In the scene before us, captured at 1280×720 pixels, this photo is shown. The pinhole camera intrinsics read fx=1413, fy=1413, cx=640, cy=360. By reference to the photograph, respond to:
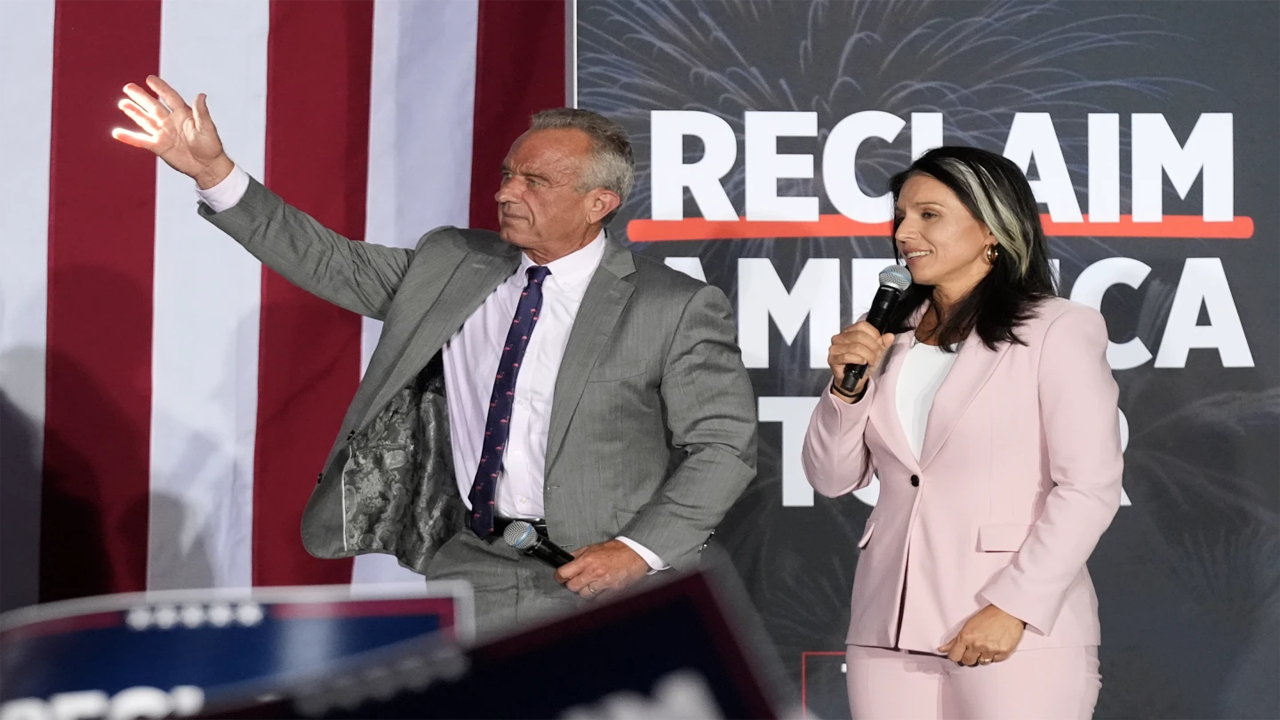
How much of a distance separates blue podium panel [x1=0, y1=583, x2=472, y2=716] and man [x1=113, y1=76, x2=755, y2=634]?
0.66 metres

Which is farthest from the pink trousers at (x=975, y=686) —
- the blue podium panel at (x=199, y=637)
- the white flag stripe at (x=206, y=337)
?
the white flag stripe at (x=206, y=337)

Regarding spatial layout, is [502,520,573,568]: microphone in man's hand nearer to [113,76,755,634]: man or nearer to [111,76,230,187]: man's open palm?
[113,76,755,634]: man

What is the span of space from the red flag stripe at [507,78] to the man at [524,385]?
2.44 feet

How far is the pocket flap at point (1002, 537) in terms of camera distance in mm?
2225

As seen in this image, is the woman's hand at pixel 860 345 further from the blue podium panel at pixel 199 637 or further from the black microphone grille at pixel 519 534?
the blue podium panel at pixel 199 637

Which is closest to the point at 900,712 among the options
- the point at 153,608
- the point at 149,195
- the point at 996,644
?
the point at 996,644

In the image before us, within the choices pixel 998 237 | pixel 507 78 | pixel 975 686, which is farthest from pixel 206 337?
pixel 975 686

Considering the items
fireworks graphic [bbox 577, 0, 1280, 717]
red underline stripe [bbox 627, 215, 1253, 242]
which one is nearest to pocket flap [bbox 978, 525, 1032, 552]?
fireworks graphic [bbox 577, 0, 1280, 717]

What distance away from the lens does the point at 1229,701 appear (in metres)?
3.40

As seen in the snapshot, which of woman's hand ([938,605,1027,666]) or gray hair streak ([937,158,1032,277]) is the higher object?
gray hair streak ([937,158,1032,277])

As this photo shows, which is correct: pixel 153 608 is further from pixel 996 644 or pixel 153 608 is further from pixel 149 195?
pixel 149 195

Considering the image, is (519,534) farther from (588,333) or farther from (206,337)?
(206,337)

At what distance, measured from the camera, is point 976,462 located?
2264mm

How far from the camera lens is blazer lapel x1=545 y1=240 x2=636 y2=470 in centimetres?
247
